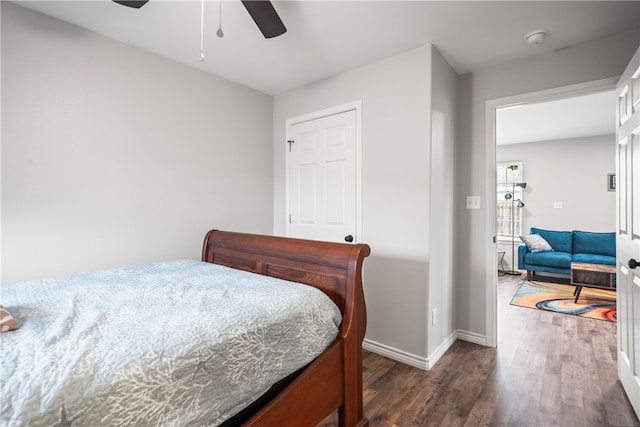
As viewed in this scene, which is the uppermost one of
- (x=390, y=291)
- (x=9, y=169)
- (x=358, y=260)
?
(x=9, y=169)

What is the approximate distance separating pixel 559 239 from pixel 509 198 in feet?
3.59

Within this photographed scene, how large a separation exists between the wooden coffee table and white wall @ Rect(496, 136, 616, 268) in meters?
1.47

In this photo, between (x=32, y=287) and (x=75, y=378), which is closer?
(x=75, y=378)

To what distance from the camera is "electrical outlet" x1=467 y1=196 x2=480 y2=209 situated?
267cm

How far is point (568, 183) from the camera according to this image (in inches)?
215

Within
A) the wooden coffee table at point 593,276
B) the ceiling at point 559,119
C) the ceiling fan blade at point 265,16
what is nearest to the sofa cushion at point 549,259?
the wooden coffee table at point 593,276

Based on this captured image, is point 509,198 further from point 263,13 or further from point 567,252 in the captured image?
point 263,13

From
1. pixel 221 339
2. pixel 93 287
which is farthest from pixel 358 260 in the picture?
pixel 93 287

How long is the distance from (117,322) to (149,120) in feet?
5.95

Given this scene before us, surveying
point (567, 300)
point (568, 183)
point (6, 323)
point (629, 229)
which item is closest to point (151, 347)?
point (6, 323)

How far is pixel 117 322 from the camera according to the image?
1060 millimetres

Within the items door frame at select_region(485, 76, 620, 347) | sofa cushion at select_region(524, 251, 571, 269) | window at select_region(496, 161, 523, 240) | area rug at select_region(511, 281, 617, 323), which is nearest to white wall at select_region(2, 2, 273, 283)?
door frame at select_region(485, 76, 620, 347)

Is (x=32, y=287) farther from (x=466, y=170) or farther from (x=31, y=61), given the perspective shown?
(x=466, y=170)

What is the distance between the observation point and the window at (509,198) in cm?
589
